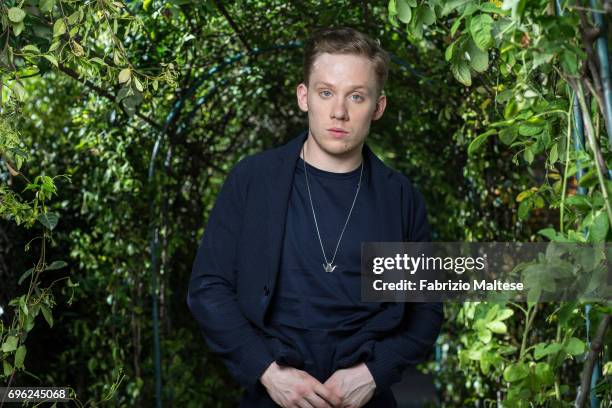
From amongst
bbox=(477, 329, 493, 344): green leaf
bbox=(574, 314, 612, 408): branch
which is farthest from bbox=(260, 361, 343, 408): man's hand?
bbox=(574, 314, 612, 408): branch

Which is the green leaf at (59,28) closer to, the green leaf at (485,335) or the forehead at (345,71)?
the forehead at (345,71)

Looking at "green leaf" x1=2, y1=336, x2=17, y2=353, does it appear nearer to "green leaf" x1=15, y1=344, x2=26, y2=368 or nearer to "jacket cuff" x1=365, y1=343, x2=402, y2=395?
"green leaf" x1=15, y1=344, x2=26, y2=368

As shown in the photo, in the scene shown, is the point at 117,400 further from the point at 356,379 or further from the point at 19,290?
the point at 356,379

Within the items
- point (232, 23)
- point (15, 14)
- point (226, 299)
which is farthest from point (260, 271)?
point (232, 23)

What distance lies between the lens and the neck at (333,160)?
214 centimetres

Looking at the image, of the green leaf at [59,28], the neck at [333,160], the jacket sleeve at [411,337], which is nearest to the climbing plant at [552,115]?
the jacket sleeve at [411,337]

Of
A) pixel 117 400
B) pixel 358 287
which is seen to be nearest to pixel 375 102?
pixel 358 287

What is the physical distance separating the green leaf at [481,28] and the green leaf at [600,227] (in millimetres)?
366

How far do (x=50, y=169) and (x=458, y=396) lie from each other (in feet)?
7.28

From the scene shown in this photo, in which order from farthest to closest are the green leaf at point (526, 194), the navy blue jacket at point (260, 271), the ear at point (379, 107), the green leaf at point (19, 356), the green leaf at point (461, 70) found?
the green leaf at point (526, 194), the ear at point (379, 107), the navy blue jacket at point (260, 271), the green leaf at point (19, 356), the green leaf at point (461, 70)

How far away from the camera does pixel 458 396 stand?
4219 millimetres

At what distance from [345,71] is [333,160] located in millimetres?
226

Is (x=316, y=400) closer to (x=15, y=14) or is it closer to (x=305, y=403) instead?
(x=305, y=403)

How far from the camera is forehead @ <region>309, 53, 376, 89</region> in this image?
2057 mm
